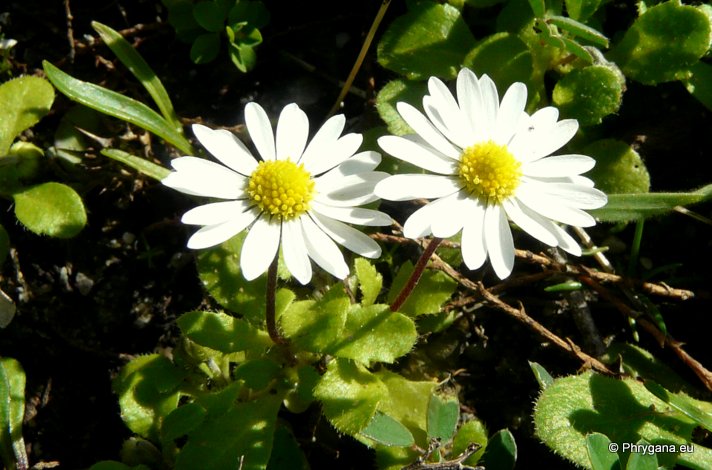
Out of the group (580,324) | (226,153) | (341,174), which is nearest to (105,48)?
(226,153)

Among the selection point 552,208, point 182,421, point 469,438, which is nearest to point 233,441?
point 182,421

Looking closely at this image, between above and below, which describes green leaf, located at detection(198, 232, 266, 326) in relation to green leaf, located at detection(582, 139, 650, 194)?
below

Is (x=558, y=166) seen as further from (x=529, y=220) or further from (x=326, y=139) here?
(x=326, y=139)

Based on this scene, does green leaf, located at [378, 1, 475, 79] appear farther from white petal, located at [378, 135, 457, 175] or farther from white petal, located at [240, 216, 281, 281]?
white petal, located at [240, 216, 281, 281]

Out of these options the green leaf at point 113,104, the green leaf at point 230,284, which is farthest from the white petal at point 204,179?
the green leaf at point 113,104

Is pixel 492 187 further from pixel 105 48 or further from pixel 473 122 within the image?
pixel 105 48

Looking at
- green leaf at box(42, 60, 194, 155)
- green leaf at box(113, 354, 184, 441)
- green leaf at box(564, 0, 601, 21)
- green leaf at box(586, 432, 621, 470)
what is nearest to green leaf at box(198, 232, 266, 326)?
green leaf at box(113, 354, 184, 441)
